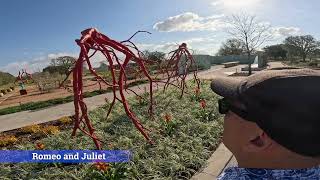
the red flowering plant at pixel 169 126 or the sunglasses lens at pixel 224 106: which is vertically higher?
the sunglasses lens at pixel 224 106

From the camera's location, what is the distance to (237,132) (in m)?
1.34

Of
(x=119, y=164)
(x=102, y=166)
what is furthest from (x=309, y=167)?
(x=119, y=164)

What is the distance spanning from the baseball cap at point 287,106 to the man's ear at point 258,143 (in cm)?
5

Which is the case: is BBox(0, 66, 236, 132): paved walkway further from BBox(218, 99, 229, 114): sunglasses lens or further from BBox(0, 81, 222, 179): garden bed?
BBox(218, 99, 229, 114): sunglasses lens

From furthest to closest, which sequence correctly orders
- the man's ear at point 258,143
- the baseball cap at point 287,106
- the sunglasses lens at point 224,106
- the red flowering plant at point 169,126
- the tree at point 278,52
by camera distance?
1. the tree at point 278,52
2. the red flowering plant at point 169,126
3. the sunglasses lens at point 224,106
4. the man's ear at point 258,143
5. the baseball cap at point 287,106

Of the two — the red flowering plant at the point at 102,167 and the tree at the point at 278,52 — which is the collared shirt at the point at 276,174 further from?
the tree at the point at 278,52

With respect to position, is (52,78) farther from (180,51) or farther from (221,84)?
(221,84)

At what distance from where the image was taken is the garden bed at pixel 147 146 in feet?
17.3

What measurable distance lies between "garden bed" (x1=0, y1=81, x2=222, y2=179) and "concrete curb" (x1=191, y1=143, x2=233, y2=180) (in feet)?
0.43

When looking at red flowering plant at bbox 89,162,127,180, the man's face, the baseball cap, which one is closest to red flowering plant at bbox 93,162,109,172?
red flowering plant at bbox 89,162,127,180

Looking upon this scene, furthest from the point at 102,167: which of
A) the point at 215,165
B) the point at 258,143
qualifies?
the point at 258,143

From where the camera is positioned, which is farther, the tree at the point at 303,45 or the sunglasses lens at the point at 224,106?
the tree at the point at 303,45

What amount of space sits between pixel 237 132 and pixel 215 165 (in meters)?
4.48

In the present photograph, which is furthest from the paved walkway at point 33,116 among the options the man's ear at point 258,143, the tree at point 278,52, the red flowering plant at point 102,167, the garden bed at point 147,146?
the tree at point 278,52
